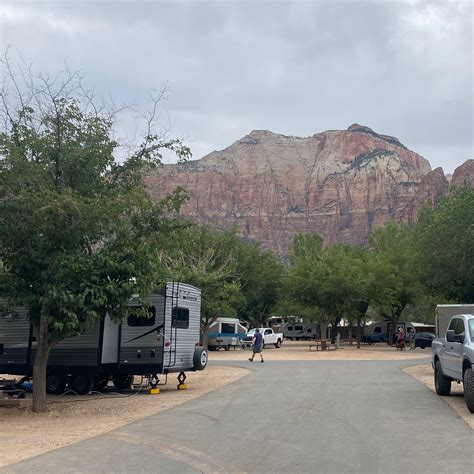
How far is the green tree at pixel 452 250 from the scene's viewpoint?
27.5 metres

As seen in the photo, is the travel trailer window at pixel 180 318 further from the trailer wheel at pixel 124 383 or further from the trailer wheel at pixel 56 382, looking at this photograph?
the trailer wheel at pixel 56 382

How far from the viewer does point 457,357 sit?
13422 millimetres

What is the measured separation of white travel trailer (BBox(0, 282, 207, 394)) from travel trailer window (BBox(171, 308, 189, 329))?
0.03 metres

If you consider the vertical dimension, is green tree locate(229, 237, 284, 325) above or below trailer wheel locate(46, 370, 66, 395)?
above

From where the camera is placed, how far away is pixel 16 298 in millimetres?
12812

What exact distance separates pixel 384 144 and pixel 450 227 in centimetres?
17738

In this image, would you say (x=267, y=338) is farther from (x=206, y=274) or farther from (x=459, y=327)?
(x=459, y=327)

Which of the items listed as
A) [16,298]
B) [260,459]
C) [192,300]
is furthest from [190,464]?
[192,300]

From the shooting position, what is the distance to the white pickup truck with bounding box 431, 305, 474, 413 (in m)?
12.2

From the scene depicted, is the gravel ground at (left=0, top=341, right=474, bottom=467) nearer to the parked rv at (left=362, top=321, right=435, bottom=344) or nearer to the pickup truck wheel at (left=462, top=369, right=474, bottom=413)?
the pickup truck wheel at (left=462, top=369, right=474, bottom=413)

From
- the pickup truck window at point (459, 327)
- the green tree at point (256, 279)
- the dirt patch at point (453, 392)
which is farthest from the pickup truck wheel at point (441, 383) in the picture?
the green tree at point (256, 279)

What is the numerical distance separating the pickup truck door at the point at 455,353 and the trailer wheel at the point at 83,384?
9253mm

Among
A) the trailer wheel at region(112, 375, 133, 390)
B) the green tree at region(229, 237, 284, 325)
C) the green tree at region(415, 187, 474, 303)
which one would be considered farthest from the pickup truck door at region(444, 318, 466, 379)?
the green tree at region(229, 237, 284, 325)

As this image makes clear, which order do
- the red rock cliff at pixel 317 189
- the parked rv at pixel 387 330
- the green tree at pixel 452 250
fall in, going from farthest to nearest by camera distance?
the red rock cliff at pixel 317 189
the parked rv at pixel 387 330
the green tree at pixel 452 250
